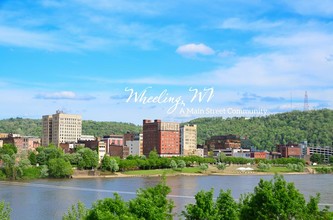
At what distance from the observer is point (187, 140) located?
574 feet

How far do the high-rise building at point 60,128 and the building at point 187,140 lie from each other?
42.4 meters

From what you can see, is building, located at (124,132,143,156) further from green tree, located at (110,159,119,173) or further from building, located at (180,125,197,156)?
green tree, located at (110,159,119,173)

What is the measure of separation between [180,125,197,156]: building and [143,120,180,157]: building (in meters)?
7.71

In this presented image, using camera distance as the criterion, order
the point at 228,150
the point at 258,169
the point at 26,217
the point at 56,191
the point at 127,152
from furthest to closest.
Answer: the point at 228,150 < the point at 127,152 < the point at 258,169 < the point at 56,191 < the point at 26,217

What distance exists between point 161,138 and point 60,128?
4735 centimetres

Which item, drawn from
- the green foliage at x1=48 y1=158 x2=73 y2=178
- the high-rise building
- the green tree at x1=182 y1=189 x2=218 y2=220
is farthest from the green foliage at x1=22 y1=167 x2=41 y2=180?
the high-rise building

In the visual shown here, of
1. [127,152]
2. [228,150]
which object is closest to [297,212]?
[127,152]

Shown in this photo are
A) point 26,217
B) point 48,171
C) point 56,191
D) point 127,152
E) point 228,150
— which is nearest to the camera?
point 26,217

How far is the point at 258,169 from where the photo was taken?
134m

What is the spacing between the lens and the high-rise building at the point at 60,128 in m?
189

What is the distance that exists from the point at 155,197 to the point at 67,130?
6746 inches

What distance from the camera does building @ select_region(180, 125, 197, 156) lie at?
173000 mm

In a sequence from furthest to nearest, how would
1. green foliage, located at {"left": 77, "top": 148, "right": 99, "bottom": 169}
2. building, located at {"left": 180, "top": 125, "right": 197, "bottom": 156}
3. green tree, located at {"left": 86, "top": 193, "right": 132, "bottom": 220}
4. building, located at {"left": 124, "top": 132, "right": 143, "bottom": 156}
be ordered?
building, located at {"left": 180, "top": 125, "right": 197, "bottom": 156}
building, located at {"left": 124, "top": 132, "right": 143, "bottom": 156}
green foliage, located at {"left": 77, "top": 148, "right": 99, "bottom": 169}
green tree, located at {"left": 86, "top": 193, "right": 132, "bottom": 220}

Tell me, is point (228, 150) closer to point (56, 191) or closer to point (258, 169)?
point (258, 169)
